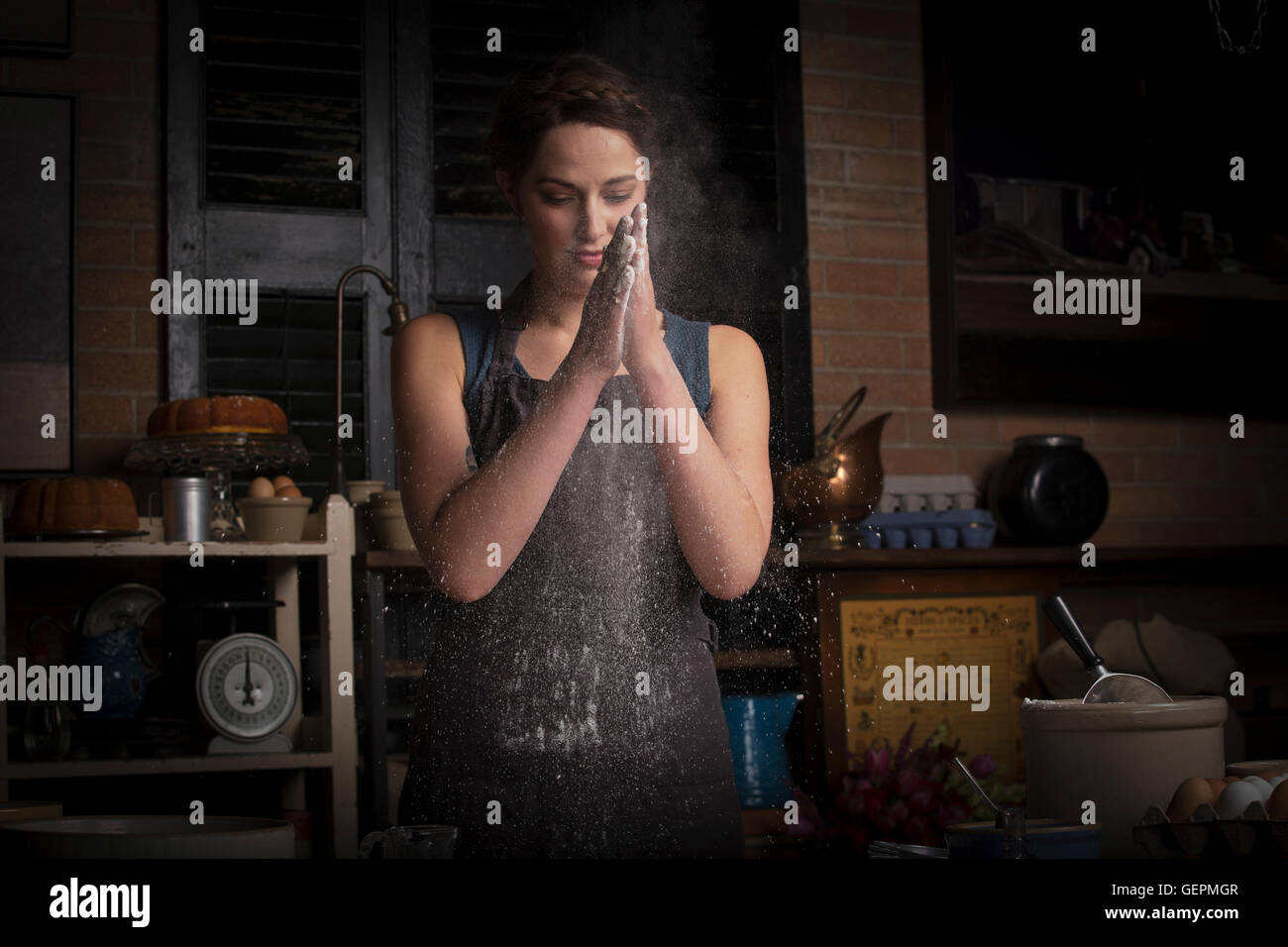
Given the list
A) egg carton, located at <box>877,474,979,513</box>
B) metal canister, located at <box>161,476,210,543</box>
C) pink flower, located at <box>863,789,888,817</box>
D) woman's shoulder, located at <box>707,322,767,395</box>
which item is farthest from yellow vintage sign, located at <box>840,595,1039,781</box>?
metal canister, located at <box>161,476,210,543</box>

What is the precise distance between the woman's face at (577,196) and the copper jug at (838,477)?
0.21 m

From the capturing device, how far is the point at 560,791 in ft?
2.85

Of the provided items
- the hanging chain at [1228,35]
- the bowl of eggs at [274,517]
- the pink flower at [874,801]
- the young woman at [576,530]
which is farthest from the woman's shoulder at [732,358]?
the hanging chain at [1228,35]

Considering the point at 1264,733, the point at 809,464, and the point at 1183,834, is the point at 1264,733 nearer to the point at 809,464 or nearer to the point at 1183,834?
the point at 809,464

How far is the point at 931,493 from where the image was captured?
1.54 m

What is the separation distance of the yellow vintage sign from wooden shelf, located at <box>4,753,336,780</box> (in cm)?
53

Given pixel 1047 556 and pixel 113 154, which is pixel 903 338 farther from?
pixel 113 154

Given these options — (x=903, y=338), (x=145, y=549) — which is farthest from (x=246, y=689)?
(x=903, y=338)

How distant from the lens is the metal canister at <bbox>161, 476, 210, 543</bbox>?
1248mm

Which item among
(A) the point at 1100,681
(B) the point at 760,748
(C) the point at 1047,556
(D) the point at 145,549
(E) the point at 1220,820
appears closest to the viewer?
(E) the point at 1220,820

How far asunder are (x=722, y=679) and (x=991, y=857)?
0.31m

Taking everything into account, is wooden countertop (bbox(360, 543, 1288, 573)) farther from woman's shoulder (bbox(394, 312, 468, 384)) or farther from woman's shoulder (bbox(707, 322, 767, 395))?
woman's shoulder (bbox(394, 312, 468, 384))

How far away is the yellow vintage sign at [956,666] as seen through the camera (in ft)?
4.40

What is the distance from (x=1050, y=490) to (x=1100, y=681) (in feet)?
2.42
